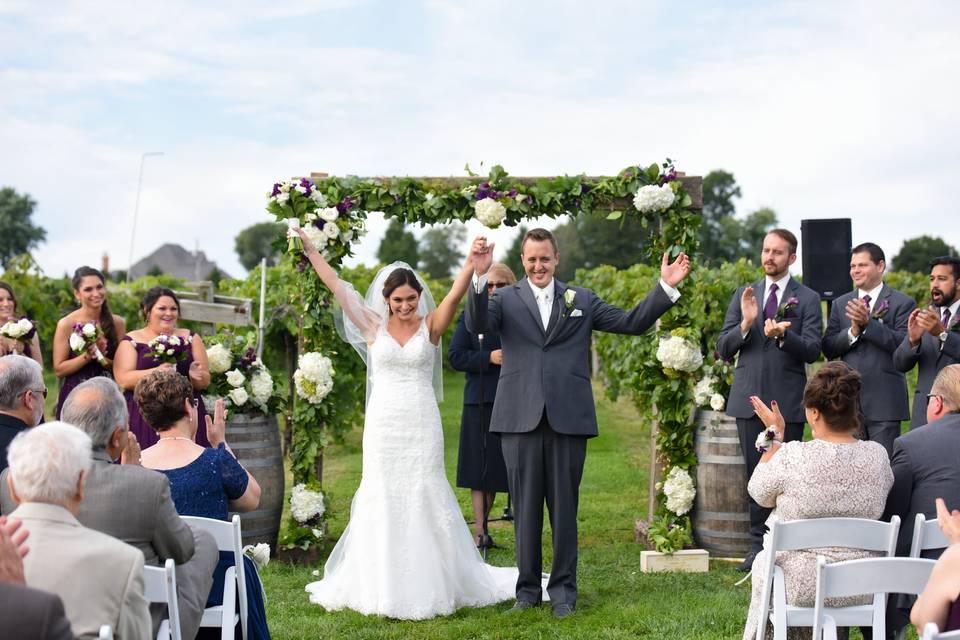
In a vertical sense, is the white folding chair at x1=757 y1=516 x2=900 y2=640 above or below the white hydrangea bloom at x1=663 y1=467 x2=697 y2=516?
above

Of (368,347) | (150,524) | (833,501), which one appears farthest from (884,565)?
(368,347)

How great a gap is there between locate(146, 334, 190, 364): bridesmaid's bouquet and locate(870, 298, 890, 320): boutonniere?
4201 mm

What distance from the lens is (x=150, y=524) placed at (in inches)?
134

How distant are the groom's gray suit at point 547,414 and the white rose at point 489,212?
80 centimetres

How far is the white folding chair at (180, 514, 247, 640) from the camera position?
12.4 ft

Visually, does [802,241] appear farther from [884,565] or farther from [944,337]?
[884,565]

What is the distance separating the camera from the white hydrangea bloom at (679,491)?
6.69 meters

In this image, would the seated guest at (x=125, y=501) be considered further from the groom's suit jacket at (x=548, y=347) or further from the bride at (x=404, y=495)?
the groom's suit jacket at (x=548, y=347)

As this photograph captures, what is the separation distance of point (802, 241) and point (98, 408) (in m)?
5.44

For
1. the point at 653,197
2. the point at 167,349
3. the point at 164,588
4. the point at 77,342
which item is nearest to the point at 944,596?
the point at 164,588

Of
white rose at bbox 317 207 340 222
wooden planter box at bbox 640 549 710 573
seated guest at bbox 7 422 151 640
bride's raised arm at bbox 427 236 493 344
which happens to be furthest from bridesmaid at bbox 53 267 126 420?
seated guest at bbox 7 422 151 640

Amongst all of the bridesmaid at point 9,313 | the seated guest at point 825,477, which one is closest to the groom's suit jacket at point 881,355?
the seated guest at point 825,477

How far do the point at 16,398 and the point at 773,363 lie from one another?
165 inches

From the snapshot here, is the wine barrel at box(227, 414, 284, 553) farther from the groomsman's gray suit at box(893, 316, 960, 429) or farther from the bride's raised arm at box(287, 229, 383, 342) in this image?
the groomsman's gray suit at box(893, 316, 960, 429)
